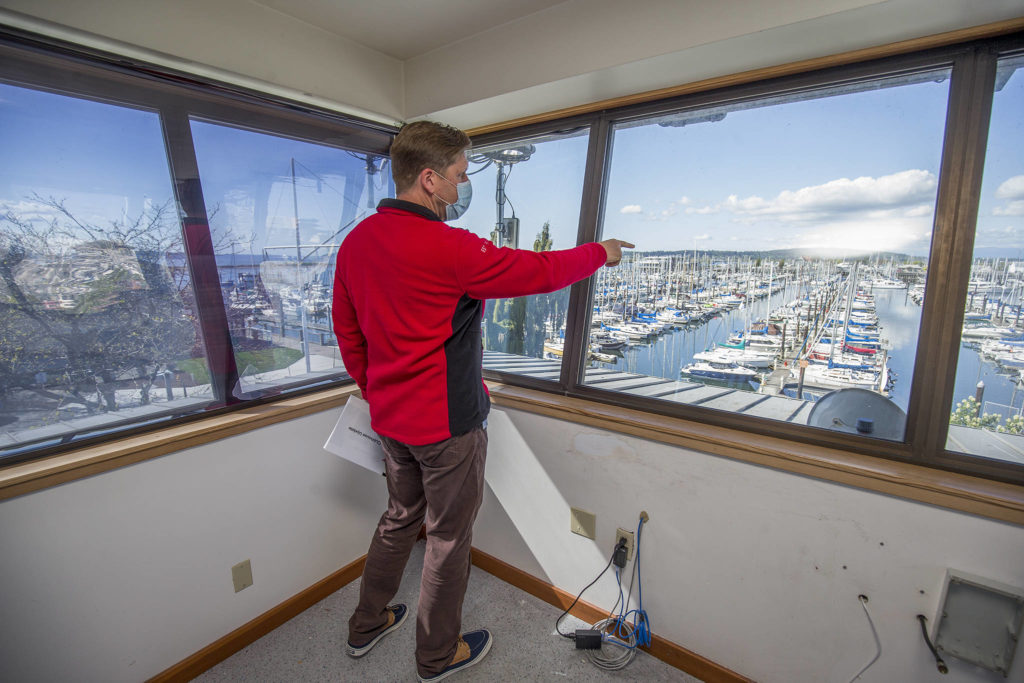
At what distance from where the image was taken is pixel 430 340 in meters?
1.25

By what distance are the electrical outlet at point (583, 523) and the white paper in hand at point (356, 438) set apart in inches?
29.5

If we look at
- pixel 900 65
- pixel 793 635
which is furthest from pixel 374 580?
pixel 900 65

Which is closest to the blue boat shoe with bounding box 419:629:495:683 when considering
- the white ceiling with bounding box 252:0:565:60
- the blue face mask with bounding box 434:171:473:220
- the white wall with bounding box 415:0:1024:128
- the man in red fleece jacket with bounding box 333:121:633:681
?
the man in red fleece jacket with bounding box 333:121:633:681

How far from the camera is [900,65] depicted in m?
1.19

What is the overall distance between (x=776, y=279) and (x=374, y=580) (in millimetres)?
1687

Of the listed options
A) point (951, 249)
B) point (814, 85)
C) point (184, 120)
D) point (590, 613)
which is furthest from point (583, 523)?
point (184, 120)

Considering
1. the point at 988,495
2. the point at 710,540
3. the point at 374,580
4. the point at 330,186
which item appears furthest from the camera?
the point at 330,186

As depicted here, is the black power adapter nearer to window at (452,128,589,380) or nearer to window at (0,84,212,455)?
window at (452,128,589,380)

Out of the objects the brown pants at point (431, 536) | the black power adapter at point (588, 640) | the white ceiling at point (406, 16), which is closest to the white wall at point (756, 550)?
the black power adapter at point (588, 640)

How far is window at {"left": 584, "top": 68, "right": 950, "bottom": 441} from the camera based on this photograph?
A: 1.23m

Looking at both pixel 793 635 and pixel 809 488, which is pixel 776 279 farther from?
pixel 793 635

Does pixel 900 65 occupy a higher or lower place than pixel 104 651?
higher

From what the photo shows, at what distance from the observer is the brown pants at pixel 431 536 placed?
1.34 meters

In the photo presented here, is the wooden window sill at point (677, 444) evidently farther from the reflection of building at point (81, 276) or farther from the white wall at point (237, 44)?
the white wall at point (237, 44)
